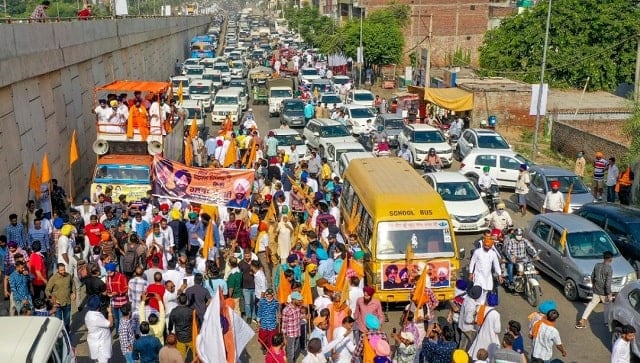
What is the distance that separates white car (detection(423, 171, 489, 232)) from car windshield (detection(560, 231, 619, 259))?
3.01 metres

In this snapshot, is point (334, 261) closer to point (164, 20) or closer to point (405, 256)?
point (405, 256)

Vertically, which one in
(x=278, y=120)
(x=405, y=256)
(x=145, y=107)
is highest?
(x=145, y=107)

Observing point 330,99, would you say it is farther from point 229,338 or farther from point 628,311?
point 229,338

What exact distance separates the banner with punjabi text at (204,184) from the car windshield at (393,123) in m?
15.1

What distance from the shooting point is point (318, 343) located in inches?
343

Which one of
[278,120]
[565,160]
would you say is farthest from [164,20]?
[565,160]

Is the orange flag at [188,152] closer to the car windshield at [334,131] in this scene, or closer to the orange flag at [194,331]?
the car windshield at [334,131]

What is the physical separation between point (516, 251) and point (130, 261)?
755cm

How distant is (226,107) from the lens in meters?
36.3

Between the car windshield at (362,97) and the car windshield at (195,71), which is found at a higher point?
the car windshield at (362,97)

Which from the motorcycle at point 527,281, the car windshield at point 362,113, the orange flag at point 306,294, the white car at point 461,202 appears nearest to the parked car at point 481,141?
the car windshield at point 362,113

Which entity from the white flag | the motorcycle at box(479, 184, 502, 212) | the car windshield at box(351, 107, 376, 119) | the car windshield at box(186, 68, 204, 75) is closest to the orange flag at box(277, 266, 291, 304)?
the white flag

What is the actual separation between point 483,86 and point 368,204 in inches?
902

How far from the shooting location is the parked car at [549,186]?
19531 mm
